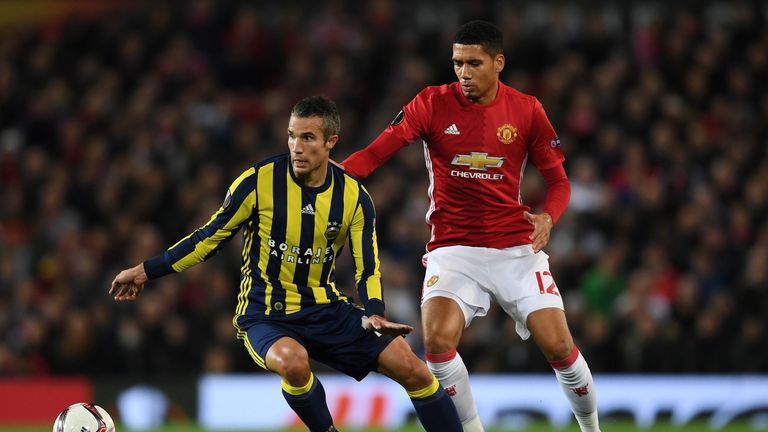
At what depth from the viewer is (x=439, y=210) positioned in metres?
7.21

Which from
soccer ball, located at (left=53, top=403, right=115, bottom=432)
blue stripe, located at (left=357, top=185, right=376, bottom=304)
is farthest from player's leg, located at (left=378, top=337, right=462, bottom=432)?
soccer ball, located at (left=53, top=403, right=115, bottom=432)

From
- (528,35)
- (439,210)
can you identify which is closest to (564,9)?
(528,35)

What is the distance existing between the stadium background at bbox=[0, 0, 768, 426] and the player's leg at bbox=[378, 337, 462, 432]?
5.30m

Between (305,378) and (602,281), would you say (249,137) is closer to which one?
(602,281)

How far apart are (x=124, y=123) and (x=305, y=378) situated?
8.53 metres

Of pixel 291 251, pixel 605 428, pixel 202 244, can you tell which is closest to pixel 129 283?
pixel 202 244

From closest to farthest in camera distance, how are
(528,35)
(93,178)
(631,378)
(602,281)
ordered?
(631,378), (602,281), (93,178), (528,35)

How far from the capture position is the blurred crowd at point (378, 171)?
12148 millimetres

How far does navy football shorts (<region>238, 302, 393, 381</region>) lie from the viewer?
256 inches

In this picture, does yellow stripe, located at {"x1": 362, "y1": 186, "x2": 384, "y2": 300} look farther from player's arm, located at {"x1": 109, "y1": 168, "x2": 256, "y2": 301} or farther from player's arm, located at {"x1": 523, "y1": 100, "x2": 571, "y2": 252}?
player's arm, located at {"x1": 523, "y1": 100, "x2": 571, "y2": 252}

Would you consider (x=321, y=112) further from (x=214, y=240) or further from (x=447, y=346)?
(x=447, y=346)

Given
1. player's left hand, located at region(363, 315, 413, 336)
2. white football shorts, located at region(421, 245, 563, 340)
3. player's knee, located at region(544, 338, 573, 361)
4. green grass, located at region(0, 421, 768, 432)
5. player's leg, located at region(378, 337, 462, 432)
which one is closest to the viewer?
player's left hand, located at region(363, 315, 413, 336)

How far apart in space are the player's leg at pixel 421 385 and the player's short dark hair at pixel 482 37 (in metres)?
1.69

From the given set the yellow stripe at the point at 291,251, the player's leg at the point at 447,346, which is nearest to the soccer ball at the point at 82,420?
the yellow stripe at the point at 291,251
